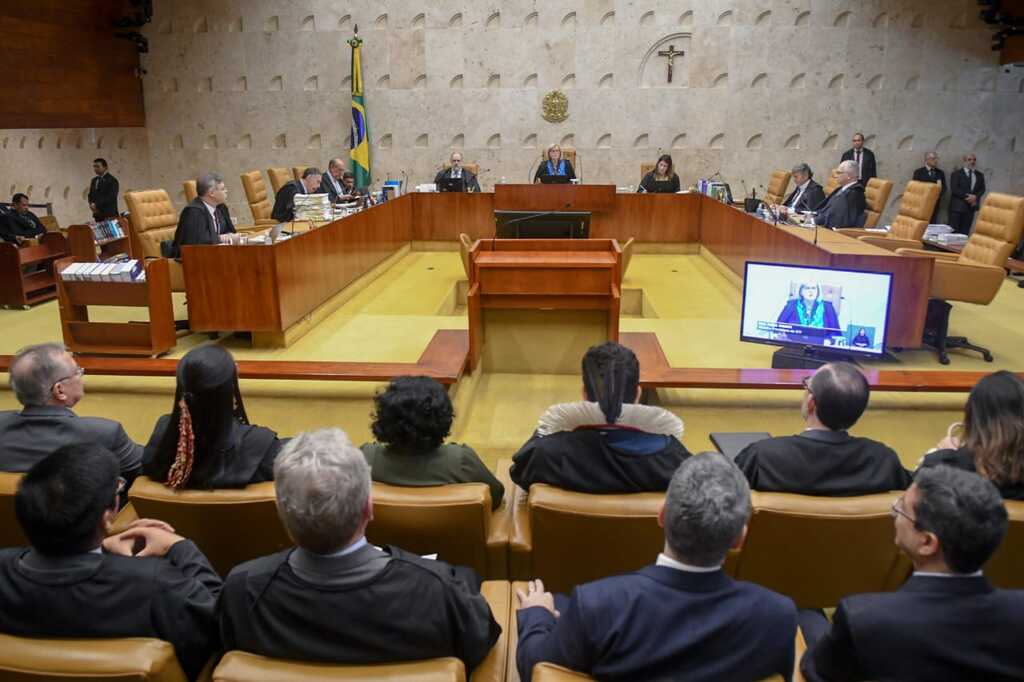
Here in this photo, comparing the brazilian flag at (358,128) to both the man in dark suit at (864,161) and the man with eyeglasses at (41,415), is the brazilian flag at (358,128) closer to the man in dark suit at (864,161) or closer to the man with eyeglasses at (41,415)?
the man in dark suit at (864,161)

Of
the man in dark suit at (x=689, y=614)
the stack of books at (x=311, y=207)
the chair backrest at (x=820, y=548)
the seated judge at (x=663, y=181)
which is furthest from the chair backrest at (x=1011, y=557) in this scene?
the seated judge at (x=663, y=181)

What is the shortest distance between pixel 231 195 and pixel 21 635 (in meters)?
11.6

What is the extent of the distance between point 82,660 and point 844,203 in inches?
283

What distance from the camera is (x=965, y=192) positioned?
10.4 metres

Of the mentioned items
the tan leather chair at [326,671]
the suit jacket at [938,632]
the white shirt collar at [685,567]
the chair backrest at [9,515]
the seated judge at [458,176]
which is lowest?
the chair backrest at [9,515]

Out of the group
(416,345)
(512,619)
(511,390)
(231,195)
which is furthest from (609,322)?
(231,195)

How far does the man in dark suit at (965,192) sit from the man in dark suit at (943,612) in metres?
10.3

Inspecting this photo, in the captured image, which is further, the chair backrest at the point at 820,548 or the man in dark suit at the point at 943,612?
the chair backrest at the point at 820,548

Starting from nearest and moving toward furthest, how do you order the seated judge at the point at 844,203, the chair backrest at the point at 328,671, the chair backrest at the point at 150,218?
the chair backrest at the point at 328,671
the chair backrest at the point at 150,218
the seated judge at the point at 844,203

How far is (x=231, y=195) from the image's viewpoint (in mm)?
12219

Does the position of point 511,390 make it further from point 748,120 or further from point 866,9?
point 866,9

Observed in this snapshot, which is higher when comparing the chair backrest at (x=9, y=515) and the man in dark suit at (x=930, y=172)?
the man in dark suit at (x=930, y=172)

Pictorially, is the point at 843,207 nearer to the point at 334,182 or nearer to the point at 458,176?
the point at 458,176

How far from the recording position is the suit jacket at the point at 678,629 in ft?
4.44
